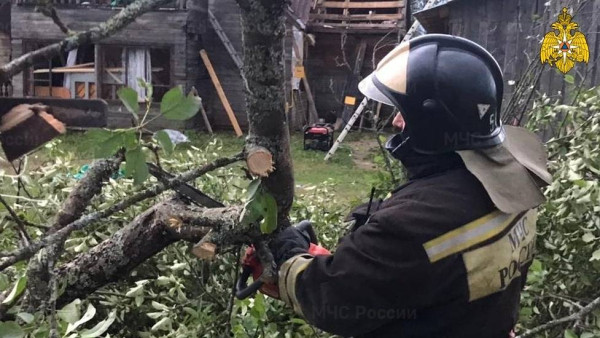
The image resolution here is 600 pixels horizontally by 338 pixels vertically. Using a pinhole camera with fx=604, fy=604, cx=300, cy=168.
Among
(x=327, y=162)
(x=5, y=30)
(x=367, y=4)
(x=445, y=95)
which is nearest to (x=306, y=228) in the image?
(x=445, y=95)

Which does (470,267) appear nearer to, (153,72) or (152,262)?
(152,262)

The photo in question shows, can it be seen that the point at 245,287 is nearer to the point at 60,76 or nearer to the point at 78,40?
the point at 78,40

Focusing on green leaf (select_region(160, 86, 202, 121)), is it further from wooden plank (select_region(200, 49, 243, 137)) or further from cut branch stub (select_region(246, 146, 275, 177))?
wooden plank (select_region(200, 49, 243, 137))

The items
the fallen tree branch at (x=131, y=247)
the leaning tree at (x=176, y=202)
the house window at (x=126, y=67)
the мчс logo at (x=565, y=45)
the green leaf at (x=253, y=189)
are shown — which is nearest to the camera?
the leaning tree at (x=176, y=202)

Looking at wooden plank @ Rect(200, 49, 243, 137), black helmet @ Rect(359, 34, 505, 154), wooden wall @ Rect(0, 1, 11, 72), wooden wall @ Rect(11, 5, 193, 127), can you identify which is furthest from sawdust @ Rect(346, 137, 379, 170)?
wooden wall @ Rect(0, 1, 11, 72)

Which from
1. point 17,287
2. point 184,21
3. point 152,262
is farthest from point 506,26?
point 184,21

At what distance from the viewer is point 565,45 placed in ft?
17.0

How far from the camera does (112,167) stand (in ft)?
6.65

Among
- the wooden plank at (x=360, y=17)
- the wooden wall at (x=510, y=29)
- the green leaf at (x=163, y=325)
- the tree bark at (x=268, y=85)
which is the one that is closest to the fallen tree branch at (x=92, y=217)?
the tree bark at (x=268, y=85)

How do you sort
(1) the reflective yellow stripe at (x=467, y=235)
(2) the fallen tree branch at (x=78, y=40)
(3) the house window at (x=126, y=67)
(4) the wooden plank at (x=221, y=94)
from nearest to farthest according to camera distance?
(2) the fallen tree branch at (x=78, y=40)
(1) the reflective yellow stripe at (x=467, y=235)
(3) the house window at (x=126, y=67)
(4) the wooden plank at (x=221, y=94)

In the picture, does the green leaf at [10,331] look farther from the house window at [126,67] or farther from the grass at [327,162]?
the house window at [126,67]

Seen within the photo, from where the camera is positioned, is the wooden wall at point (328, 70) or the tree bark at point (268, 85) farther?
the wooden wall at point (328, 70)

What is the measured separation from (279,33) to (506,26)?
6.46 metres

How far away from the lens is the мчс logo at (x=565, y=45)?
15.7 feet
